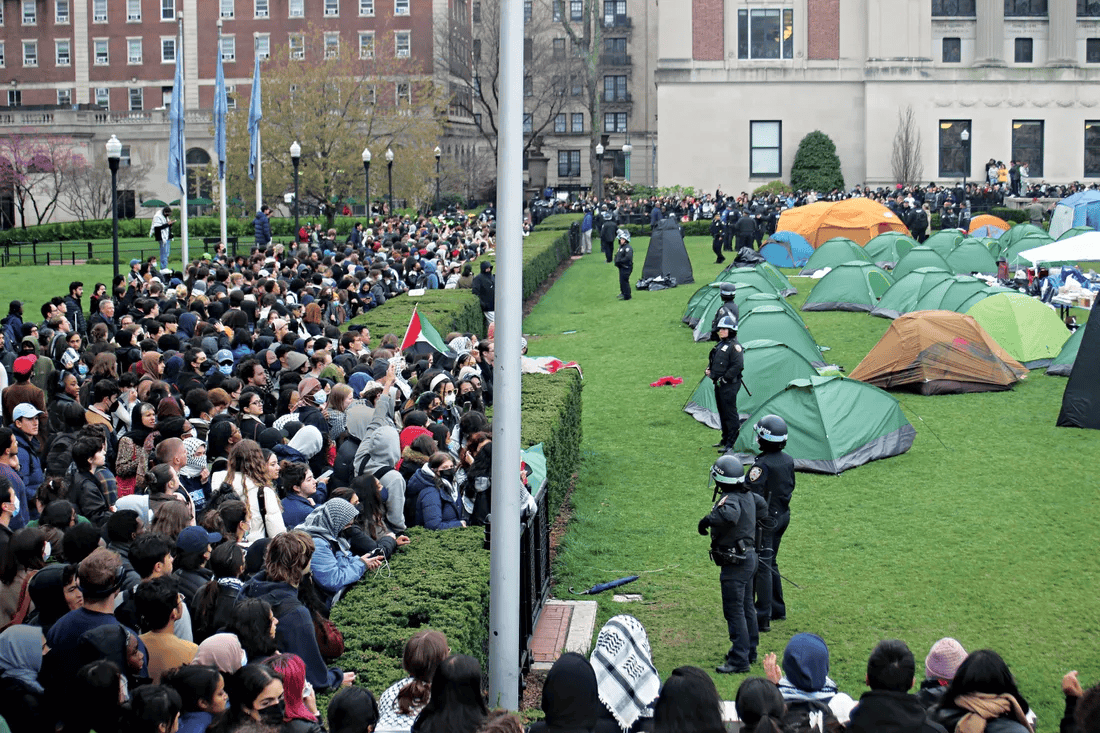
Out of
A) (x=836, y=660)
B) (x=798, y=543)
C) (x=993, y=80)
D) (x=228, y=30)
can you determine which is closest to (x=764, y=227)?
(x=993, y=80)

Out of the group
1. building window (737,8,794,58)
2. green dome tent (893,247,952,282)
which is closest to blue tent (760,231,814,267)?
green dome tent (893,247,952,282)

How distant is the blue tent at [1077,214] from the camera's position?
36.8 metres

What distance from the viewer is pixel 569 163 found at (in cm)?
8900

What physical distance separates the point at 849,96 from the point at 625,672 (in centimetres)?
5348

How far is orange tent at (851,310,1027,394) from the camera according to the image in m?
19.0

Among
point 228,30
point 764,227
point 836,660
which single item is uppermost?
point 228,30

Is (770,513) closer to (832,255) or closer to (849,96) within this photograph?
(832,255)

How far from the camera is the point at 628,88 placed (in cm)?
8744

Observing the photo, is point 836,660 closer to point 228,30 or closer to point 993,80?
point 993,80

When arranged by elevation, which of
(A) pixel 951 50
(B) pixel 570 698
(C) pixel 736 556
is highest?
(A) pixel 951 50

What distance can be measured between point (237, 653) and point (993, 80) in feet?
187

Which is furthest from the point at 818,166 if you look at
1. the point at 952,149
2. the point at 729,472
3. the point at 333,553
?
the point at 333,553

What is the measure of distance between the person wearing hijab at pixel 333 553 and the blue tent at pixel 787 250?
91.5ft

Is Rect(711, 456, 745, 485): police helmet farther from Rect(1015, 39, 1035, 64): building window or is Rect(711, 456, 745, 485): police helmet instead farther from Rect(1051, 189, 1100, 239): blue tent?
Rect(1015, 39, 1035, 64): building window
